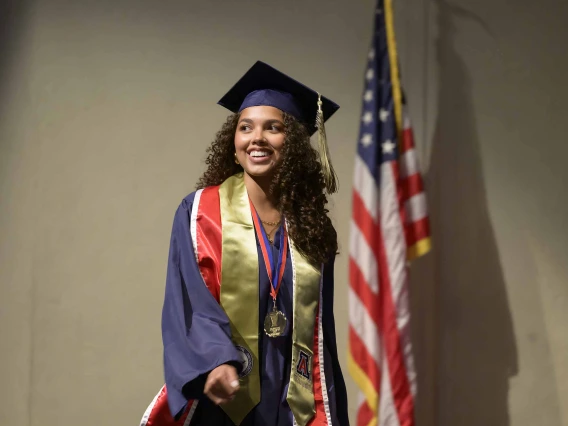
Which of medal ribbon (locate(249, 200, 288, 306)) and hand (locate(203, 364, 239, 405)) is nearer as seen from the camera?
hand (locate(203, 364, 239, 405))

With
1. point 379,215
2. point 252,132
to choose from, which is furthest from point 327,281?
point 252,132

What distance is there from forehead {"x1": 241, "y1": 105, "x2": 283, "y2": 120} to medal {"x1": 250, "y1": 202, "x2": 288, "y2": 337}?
0.23 metres

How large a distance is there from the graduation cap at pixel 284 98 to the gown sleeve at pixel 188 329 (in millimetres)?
354

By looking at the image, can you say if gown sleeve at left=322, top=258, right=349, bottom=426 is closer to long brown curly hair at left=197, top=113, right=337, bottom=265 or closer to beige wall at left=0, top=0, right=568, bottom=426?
long brown curly hair at left=197, top=113, right=337, bottom=265

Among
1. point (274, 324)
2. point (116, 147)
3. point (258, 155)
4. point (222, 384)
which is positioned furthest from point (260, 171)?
point (116, 147)

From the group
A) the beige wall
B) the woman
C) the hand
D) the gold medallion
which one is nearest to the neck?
the woman

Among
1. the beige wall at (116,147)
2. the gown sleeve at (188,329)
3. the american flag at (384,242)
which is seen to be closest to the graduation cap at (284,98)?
the american flag at (384,242)

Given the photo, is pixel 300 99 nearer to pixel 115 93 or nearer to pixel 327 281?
pixel 327 281

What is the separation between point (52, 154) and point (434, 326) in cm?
143

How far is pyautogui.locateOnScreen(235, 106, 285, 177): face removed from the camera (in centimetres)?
190

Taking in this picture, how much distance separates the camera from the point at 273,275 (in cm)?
182

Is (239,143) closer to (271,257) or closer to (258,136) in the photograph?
(258,136)

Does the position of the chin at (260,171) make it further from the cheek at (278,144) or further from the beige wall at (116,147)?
the beige wall at (116,147)

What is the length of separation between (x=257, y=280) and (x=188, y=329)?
0.65ft
